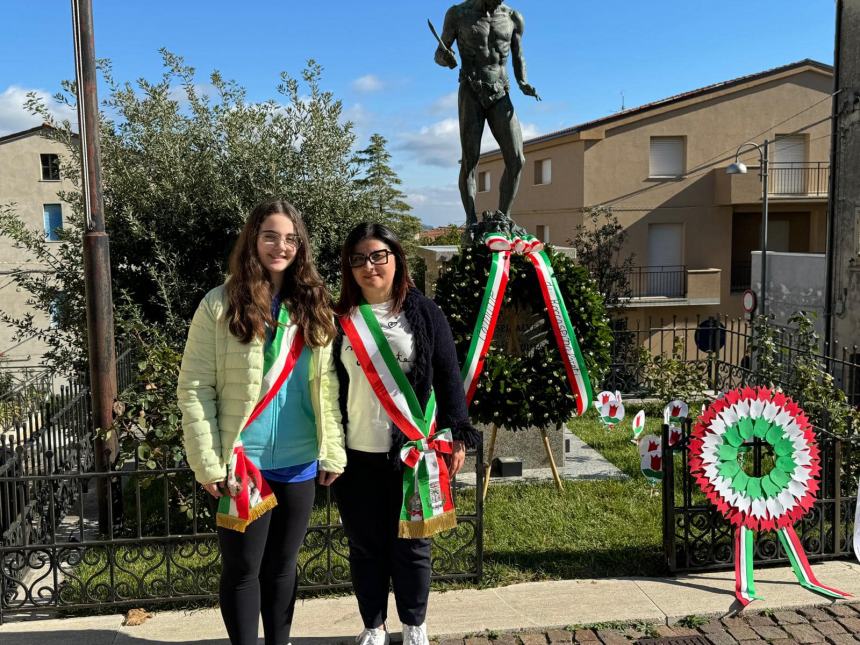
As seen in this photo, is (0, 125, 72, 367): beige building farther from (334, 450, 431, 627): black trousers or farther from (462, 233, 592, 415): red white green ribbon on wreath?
(334, 450, 431, 627): black trousers

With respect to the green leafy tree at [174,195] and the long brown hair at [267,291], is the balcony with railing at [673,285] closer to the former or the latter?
the green leafy tree at [174,195]

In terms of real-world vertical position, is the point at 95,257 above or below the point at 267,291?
above

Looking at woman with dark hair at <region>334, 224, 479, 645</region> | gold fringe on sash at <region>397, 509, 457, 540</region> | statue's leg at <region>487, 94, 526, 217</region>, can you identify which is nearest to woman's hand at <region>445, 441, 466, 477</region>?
woman with dark hair at <region>334, 224, 479, 645</region>

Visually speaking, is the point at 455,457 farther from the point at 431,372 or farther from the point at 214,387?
the point at 214,387

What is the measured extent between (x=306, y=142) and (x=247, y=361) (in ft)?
17.7

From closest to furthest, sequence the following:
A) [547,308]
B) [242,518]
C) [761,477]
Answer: [242,518]
[761,477]
[547,308]

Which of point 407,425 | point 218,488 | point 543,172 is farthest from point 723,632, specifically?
point 543,172

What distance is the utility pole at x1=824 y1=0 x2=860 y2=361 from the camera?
42.6 ft

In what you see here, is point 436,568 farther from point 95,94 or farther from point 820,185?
point 820,185

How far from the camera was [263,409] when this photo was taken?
2.74 m

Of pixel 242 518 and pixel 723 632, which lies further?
pixel 723 632

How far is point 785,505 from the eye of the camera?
386 cm

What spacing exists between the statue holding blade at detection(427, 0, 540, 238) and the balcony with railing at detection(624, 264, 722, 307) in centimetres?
1612

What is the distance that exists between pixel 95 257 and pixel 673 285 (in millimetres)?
20781
